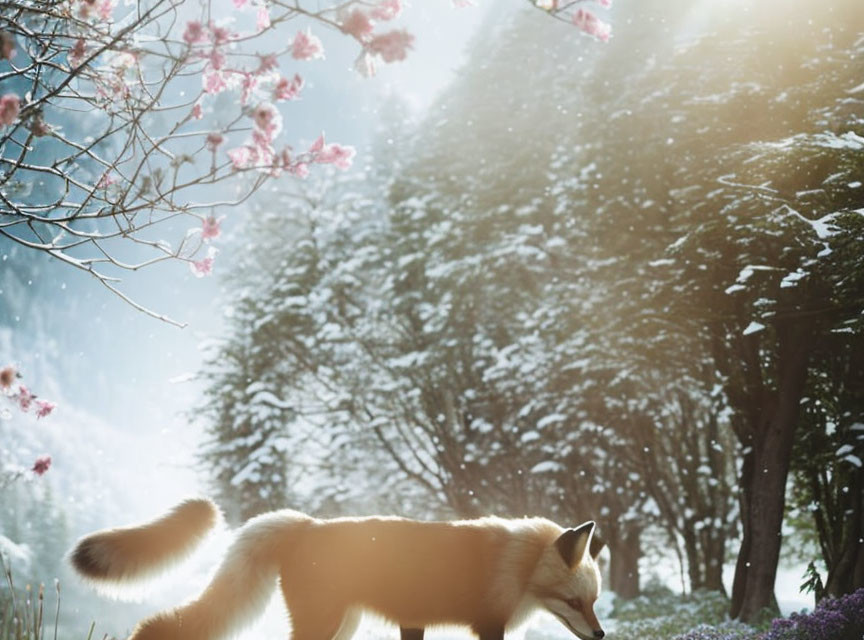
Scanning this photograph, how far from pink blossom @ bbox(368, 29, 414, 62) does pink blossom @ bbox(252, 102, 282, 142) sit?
1.11 meters

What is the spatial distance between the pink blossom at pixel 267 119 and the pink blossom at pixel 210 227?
0.99m

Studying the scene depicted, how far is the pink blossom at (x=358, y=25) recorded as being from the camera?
14.7 feet

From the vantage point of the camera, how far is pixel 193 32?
15.6 ft

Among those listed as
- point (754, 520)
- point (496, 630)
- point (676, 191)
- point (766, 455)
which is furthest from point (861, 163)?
point (496, 630)

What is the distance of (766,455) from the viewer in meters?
11.8

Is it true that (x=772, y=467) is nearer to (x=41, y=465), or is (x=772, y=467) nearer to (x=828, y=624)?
(x=828, y=624)

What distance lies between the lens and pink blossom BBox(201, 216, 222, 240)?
5941 mm

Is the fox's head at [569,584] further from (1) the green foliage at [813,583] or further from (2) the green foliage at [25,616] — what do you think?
(1) the green foliage at [813,583]

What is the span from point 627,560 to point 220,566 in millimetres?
19792

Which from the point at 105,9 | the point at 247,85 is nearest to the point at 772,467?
the point at 247,85

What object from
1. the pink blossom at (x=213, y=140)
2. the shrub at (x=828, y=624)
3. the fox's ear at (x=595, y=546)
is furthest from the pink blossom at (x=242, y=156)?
the shrub at (x=828, y=624)

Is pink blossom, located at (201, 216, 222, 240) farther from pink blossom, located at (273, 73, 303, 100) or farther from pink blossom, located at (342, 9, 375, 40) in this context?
pink blossom, located at (342, 9, 375, 40)

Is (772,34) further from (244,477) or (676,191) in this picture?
(244,477)

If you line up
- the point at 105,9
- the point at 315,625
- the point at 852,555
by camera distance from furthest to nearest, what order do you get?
the point at 852,555, the point at 105,9, the point at 315,625
